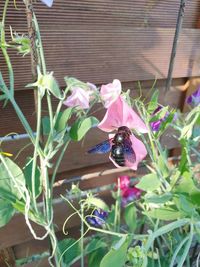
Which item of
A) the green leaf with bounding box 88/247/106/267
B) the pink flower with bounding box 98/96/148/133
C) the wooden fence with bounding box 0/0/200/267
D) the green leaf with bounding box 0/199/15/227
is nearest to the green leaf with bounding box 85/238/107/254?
the green leaf with bounding box 88/247/106/267

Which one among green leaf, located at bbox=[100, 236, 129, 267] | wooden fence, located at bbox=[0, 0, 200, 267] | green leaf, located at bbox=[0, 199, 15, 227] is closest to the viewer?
green leaf, located at bbox=[100, 236, 129, 267]

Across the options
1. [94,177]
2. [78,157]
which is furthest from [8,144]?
[94,177]

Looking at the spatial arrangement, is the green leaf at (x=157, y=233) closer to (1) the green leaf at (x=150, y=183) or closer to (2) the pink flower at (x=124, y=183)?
(1) the green leaf at (x=150, y=183)

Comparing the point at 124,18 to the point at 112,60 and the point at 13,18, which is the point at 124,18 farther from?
the point at 13,18

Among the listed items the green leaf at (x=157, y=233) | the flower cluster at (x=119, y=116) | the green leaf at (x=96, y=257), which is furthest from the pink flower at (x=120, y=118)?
the green leaf at (x=96, y=257)

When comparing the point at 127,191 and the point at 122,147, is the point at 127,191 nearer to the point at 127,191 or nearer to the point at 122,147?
the point at 127,191

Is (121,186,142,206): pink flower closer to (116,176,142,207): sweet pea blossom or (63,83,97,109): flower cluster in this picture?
(116,176,142,207): sweet pea blossom
